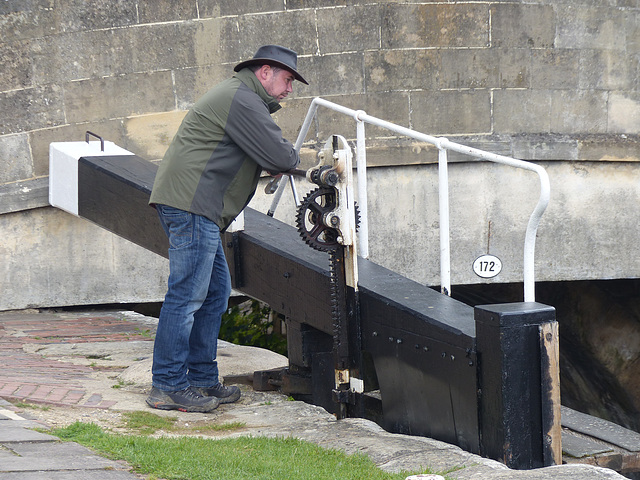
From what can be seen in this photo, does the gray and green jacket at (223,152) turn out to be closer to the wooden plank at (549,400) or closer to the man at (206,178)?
the man at (206,178)

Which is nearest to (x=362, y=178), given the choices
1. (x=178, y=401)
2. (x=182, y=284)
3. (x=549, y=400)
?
(x=182, y=284)

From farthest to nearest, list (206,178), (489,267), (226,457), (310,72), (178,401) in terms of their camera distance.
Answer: (310,72) → (489,267) → (178,401) → (206,178) → (226,457)

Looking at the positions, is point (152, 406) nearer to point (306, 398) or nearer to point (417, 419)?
point (306, 398)

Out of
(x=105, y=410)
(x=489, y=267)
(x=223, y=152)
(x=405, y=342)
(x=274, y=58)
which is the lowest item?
(x=105, y=410)

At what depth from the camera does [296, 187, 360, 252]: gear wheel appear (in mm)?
4395

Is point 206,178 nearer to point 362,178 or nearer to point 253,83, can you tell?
point 253,83

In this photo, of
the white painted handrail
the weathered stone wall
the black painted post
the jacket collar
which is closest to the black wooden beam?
the black painted post

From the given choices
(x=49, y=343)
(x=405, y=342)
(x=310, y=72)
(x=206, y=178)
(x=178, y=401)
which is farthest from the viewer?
(x=310, y=72)

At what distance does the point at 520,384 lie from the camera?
12.5 ft

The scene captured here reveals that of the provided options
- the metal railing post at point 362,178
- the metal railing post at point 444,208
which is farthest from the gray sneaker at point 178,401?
the metal railing post at point 444,208

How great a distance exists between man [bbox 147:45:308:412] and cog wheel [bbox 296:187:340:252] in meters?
0.22

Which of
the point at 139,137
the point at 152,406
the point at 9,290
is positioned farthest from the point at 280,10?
the point at 152,406

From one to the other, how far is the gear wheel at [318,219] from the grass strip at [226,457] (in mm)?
980

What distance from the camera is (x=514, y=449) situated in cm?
380
